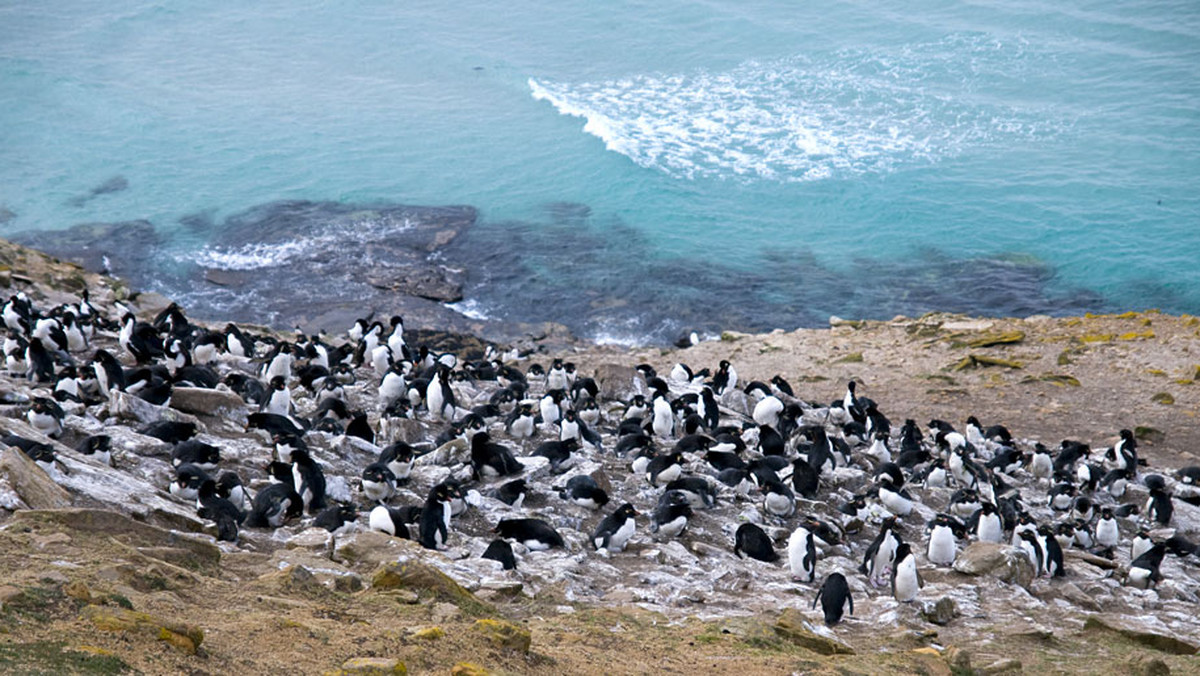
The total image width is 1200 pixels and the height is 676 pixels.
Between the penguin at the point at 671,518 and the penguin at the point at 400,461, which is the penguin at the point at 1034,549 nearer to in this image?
the penguin at the point at 671,518

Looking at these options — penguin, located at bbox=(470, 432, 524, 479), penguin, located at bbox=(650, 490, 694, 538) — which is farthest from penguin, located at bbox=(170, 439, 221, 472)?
penguin, located at bbox=(650, 490, 694, 538)

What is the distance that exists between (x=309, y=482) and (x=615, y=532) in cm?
338

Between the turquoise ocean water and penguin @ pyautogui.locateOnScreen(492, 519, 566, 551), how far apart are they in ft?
66.1

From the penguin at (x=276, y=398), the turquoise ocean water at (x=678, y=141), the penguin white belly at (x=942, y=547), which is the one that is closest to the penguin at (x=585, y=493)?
the penguin white belly at (x=942, y=547)

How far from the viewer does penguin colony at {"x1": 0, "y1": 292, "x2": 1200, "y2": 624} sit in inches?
431

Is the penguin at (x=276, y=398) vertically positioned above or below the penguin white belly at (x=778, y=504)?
above

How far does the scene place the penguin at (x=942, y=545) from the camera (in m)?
12.0

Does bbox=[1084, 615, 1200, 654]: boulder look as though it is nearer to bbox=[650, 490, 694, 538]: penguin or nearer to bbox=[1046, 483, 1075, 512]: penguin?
bbox=[650, 490, 694, 538]: penguin

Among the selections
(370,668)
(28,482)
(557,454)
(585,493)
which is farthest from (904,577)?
(28,482)

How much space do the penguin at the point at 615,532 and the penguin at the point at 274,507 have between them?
324cm

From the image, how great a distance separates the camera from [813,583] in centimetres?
1104

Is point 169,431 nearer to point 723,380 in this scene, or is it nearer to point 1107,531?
point 723,380

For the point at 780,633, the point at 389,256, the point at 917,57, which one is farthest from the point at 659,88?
the point at 780,633

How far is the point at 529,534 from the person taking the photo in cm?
1092
